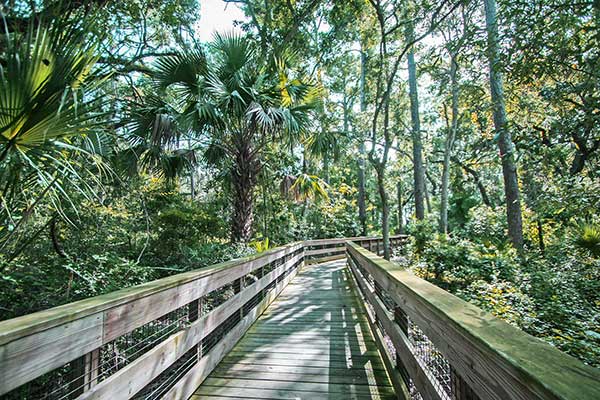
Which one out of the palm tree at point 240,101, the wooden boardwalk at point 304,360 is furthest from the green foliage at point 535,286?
the palm tree at point 240,101

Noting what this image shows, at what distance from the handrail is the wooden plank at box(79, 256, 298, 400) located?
138 cm

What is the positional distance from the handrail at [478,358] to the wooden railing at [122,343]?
1376 mm

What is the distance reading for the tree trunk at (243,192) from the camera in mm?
5996

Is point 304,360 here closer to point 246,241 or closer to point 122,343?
point 122,343

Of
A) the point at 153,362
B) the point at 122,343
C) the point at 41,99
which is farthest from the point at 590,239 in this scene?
the point at 41,99

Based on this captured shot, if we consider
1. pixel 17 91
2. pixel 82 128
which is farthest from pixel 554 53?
pixel 17 91

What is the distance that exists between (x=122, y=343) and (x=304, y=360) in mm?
1448

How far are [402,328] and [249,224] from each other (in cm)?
432

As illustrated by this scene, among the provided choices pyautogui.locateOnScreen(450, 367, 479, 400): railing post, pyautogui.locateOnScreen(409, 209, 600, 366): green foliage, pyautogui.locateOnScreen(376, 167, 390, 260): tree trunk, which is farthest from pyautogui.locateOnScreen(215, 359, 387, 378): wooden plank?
pyautogui.locateOnScreen(376, 167, 390, 260): tree trunk

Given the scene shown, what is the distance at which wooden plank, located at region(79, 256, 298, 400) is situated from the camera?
1327mm

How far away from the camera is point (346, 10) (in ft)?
21.1

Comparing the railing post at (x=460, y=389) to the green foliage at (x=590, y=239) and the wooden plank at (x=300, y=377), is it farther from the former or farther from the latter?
the green foliage at (x=590, y=239)

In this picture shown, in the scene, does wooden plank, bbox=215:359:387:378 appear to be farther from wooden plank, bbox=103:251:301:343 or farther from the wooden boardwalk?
wooden plank, bbox=103:251:301:343

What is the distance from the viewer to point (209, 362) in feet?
8.12
